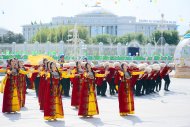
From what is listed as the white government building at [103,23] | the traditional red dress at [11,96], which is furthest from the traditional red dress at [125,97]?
the white government building at [103,23]

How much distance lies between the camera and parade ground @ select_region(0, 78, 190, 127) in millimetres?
13180

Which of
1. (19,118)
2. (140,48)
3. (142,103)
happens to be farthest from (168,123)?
(140,48)

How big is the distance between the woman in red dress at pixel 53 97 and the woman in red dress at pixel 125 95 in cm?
191

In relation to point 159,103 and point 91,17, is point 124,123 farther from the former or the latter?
Answer: point 91,17

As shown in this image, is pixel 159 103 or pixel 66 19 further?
pixel 66 19

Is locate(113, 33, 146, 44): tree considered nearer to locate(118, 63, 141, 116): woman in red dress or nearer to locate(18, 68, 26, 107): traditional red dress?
locate(18, 68, 26, 107): traditional red dress

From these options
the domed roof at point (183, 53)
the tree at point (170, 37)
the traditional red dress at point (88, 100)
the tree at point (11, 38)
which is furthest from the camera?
the tree at point (170, 37)

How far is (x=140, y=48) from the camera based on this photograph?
203ft

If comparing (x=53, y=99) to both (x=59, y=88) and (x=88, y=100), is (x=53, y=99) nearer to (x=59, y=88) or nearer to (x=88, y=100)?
(x=59, y=88)

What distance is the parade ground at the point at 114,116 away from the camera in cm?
1318

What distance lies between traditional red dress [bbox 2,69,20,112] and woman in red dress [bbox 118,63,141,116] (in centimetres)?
285

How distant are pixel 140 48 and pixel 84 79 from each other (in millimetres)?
47687

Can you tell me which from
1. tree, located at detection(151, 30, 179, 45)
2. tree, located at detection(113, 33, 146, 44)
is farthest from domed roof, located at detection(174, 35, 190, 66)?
tree, located at detection(113, 33, 146, 44)

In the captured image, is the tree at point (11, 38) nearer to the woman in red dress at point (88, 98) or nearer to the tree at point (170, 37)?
the tree at point (170, 37)
